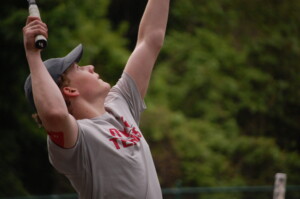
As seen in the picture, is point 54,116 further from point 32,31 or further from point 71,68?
point 71,68

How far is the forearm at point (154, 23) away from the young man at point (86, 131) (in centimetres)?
41

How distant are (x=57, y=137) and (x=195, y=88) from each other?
14554 millimetres

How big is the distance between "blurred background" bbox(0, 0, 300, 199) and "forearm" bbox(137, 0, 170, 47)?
704 cm

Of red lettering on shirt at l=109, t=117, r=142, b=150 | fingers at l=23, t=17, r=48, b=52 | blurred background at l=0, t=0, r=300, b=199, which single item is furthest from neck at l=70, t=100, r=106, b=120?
blurred background at l=0, t=0, r=300, b=199

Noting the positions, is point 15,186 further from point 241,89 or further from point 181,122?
point 241,89

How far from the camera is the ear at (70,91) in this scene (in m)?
3.73

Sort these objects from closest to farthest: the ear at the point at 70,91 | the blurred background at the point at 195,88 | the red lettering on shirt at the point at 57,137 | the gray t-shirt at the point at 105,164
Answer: the red lettering on shirt at the point at 57,137
the gray t-shirt at the point at 105,164
the ear at the point at 70,91
the blurred background at the point at 195,88

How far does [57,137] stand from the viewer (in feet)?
11.3

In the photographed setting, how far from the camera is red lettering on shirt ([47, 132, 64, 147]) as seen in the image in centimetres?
343

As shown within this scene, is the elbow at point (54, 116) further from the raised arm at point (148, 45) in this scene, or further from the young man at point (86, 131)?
the raised arm at point (148, 45)

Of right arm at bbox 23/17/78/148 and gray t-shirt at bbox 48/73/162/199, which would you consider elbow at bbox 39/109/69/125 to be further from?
gray t-shirt at bbox 48/73/162/199

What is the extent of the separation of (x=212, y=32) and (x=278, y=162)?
16.2 ft

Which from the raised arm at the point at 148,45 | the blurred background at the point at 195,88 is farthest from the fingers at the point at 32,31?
the blurred background at the point at 195,88

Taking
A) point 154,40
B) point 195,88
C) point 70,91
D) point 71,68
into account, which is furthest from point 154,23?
point 195,88
